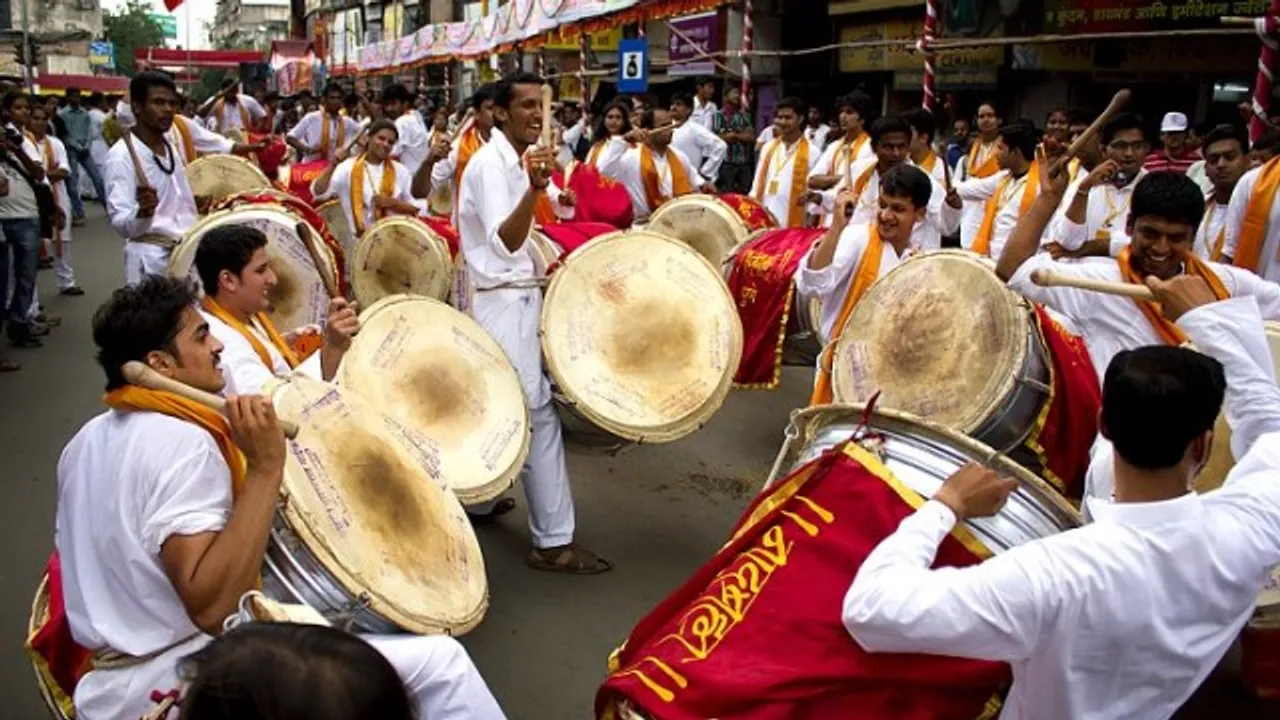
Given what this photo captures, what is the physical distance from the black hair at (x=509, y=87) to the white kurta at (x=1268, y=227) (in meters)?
3.39

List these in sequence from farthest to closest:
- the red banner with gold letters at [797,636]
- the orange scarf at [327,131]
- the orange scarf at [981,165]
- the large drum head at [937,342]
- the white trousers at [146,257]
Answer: the orange scarf at [327,131], the orange scarf at [981,165], the white trousers at [146,257], the large drum head at [937,342], the red banner with gold letters at [797,636]

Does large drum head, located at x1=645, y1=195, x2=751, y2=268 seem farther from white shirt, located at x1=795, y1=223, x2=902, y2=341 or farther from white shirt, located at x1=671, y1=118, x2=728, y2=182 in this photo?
white shirt, located at x1=671, y1=118, x2=728, y2=182

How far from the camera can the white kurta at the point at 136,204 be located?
5.68m

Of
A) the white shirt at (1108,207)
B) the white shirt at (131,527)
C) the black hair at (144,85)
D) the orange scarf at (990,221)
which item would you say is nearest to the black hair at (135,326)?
the white shirt at (131,527)

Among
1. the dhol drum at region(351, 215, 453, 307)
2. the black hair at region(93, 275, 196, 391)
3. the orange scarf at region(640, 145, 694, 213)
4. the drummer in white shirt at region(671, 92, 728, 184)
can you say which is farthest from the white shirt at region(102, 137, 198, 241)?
the drummer in white shirt at region(671, 92, 728, 184)

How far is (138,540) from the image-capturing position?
2100 millimetres

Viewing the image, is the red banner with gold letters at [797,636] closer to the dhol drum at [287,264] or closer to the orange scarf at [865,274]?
the orange scarf at [865,274]

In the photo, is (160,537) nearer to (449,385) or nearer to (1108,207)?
(449,385)

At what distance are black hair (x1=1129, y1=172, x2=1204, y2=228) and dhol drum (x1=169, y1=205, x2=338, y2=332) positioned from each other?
3381 millimetres

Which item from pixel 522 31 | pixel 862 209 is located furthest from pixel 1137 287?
pixel 522 31

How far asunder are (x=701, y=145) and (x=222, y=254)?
25.1 ft

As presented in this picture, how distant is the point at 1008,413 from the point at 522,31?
15.0 m

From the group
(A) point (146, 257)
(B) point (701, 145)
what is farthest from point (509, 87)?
(B) point (701, 145)

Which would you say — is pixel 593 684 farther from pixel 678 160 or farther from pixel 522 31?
pixel 522 31
